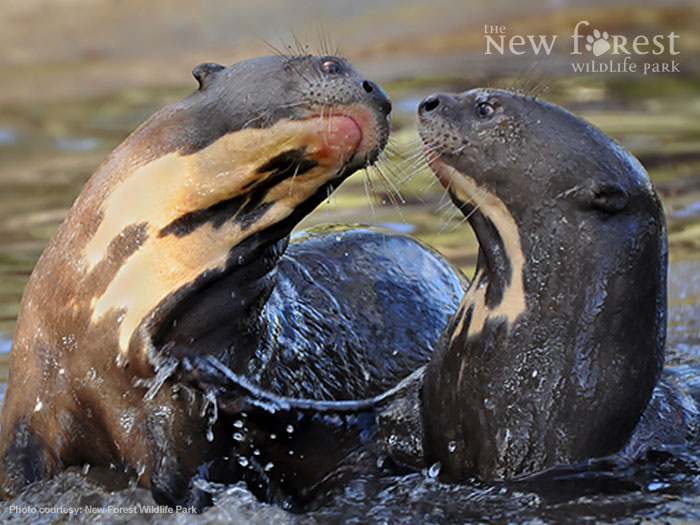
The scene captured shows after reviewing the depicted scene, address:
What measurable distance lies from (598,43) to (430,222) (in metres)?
7.27

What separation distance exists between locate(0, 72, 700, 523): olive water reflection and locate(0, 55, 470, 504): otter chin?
17cm

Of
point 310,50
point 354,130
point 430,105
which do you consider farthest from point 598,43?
point 354,130

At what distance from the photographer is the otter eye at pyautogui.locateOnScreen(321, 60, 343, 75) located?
4.15 meters

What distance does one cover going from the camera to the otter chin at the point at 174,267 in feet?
13.5

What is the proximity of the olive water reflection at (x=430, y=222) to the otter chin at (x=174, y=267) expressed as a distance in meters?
0.17

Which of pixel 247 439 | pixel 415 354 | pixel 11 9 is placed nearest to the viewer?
pixel 247 439

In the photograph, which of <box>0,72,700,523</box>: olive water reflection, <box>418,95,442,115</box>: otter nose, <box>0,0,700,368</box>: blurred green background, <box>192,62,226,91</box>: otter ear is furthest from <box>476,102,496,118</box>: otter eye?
<box>0,0,700,368</box>: blurred green background

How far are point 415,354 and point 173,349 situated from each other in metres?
1.36

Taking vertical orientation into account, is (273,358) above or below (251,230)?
below

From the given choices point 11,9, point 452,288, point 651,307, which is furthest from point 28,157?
point 651,307

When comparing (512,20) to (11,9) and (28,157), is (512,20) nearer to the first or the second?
(11,9)

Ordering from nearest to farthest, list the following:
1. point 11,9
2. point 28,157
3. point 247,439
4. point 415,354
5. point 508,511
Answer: point 508,511 → point 247,439 → point 415,354 → point 28,157 → point 11,9

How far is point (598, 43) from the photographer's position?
1458 cm

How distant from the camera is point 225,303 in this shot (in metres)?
4.25
